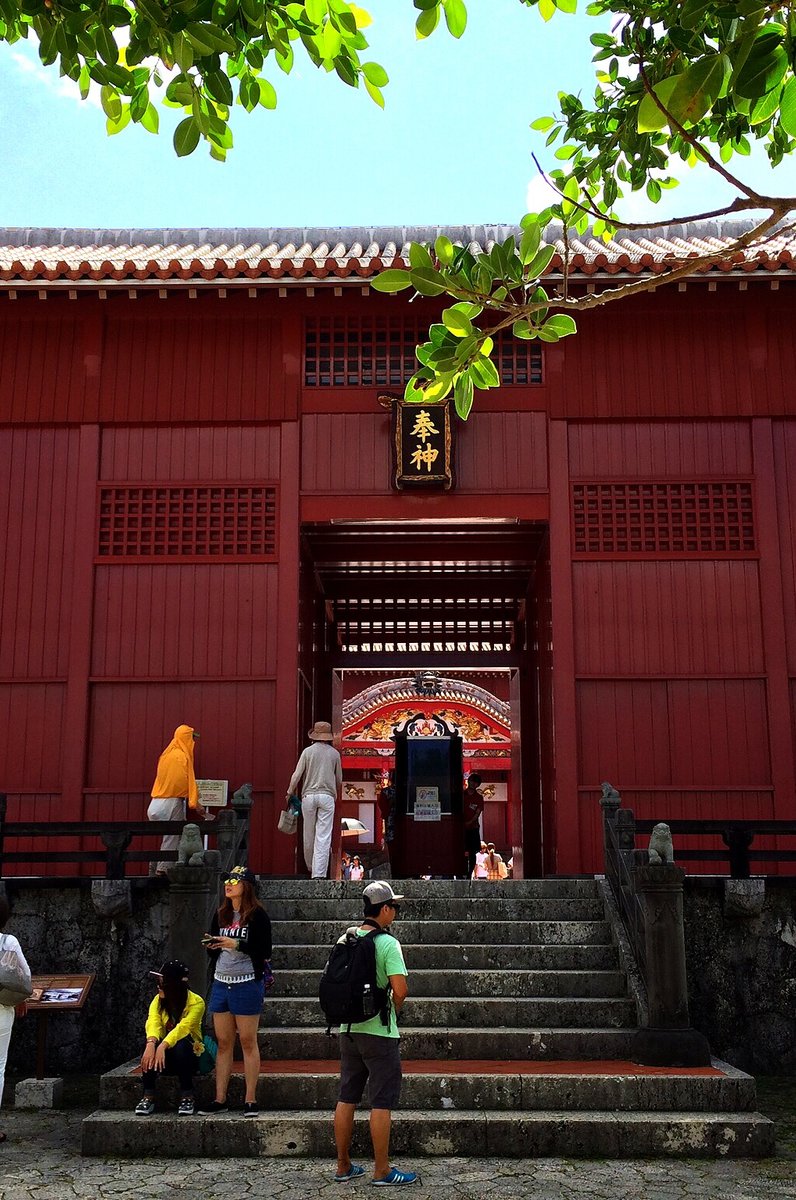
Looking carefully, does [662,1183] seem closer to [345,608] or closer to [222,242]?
[345,608]

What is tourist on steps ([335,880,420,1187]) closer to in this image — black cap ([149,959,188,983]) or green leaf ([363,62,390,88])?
black cap ([149,959,188,983])

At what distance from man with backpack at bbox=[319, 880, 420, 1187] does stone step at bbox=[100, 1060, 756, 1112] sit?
89 cm

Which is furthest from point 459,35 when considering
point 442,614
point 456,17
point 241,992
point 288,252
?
point 442,614

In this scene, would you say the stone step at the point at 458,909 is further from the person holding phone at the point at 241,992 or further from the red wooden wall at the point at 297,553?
the person holding phone at the point at 241,992

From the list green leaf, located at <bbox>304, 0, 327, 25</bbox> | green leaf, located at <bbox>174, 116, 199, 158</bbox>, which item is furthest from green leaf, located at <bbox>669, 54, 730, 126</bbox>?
green leaf, located at <bbox>174, 116, 199, 158</bbox>

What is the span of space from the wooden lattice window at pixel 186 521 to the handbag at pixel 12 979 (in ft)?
19.0

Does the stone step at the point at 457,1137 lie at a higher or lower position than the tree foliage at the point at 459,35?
Answer: lower

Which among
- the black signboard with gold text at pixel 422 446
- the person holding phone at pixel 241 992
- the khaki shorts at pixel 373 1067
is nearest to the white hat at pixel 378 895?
the khaki shorts at pixel 373 1067

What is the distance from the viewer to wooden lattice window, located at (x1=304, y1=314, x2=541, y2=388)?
11.5 m

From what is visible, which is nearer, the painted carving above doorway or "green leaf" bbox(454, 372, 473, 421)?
"green leaf" bbox(454, 372, 473, 421)

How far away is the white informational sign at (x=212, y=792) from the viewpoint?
1062cm

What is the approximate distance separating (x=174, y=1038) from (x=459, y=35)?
5.55 metres

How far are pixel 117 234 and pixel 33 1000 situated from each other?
12.5 meters

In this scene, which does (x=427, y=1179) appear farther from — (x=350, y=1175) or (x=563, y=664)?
(x=563, y=664)
